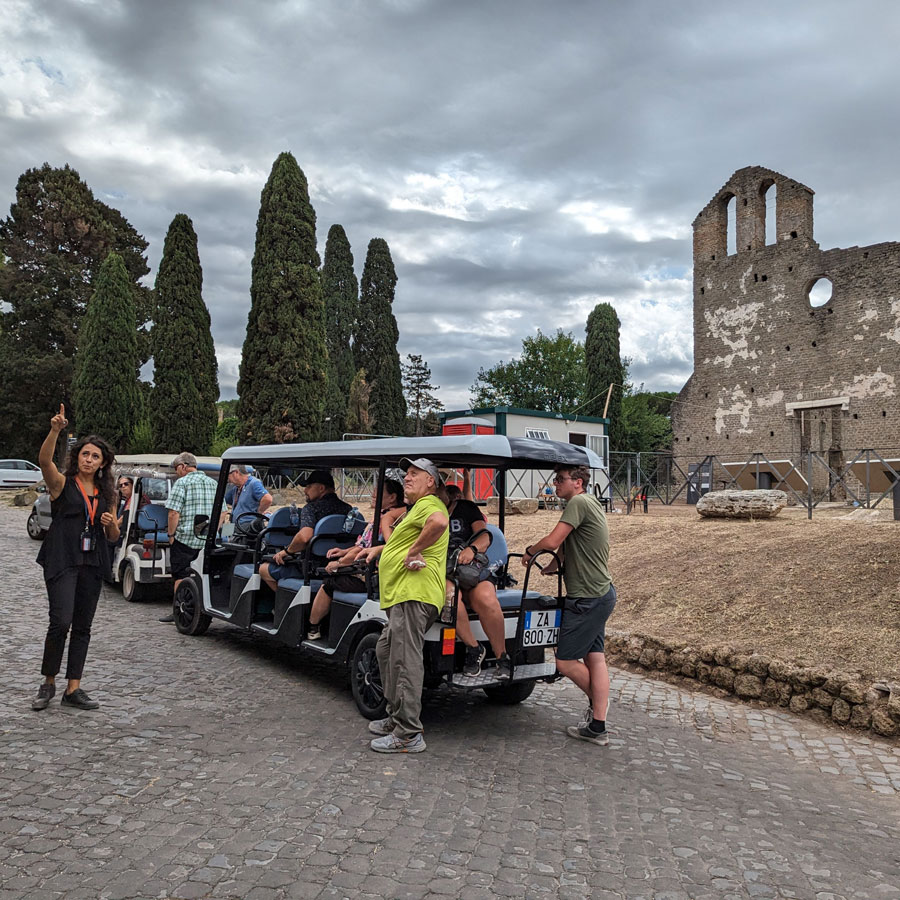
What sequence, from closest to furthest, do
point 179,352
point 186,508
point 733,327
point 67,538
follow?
point 67,538
point 186,508
point 733,327
point 179,352

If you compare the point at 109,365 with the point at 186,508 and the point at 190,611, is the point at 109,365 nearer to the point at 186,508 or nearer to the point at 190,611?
the point at 186,508

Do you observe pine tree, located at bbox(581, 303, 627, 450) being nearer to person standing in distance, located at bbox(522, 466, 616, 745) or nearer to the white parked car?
the white parked car

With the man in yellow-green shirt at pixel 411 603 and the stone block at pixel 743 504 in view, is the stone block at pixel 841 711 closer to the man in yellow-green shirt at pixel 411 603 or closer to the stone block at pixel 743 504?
the man in yellow-green shirt at pixel 411 603

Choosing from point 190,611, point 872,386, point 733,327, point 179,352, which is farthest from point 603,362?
point 190,611

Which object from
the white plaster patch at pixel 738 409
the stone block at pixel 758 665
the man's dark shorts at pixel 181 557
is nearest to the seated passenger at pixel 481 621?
the stone block at pixel 758 665

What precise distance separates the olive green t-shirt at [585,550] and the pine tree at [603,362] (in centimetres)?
4863

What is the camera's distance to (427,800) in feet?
14.4

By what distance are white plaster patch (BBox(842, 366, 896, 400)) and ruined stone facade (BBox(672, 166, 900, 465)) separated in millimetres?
34

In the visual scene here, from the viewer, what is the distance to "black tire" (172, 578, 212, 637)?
8.53 metres

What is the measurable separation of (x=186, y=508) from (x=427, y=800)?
5978 mm

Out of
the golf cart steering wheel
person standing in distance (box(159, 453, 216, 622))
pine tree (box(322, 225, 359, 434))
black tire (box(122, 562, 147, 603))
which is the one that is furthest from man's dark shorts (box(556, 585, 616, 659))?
pine tree (box(322, 225, 359, 434))

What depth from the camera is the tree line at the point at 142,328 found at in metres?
33.0

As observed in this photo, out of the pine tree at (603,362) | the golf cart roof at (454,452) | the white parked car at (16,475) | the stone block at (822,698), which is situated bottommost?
the stone block at (822,698)

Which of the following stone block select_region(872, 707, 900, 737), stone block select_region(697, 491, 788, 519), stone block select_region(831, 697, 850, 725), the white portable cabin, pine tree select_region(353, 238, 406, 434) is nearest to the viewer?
stone block select_region(872, 707, 900, 737)
